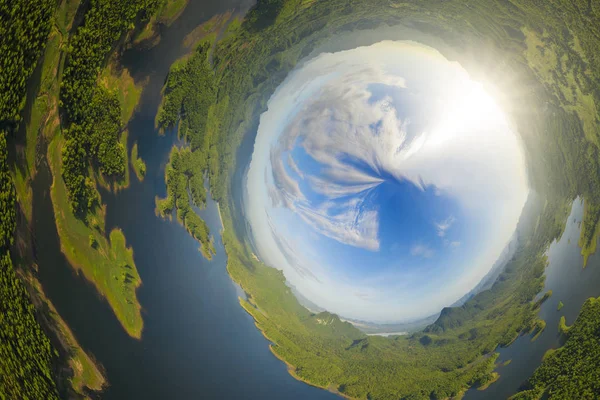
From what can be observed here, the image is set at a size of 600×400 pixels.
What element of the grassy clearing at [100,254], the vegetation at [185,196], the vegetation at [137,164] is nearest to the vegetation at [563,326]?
the vegetation at [185,196]

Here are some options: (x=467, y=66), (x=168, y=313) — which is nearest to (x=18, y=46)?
(x=168, y=313)

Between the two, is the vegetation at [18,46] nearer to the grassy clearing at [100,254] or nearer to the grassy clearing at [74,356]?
the grassy clearing at [100,254]

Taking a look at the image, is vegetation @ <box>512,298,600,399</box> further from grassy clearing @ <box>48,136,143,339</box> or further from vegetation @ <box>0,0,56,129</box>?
vegetation @ <box>0,0,56,129</box>

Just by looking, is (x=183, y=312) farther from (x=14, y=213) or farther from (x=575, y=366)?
(x=575, y=366)

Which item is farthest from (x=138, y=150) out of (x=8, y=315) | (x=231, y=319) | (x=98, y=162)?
(x=231, y=319)

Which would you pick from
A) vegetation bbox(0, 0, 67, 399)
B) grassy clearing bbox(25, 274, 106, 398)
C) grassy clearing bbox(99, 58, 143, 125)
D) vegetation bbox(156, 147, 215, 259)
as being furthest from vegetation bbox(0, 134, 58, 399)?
vegetation bbox(156, 147, 215, 259)

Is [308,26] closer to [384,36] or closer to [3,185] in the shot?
[384,36]
